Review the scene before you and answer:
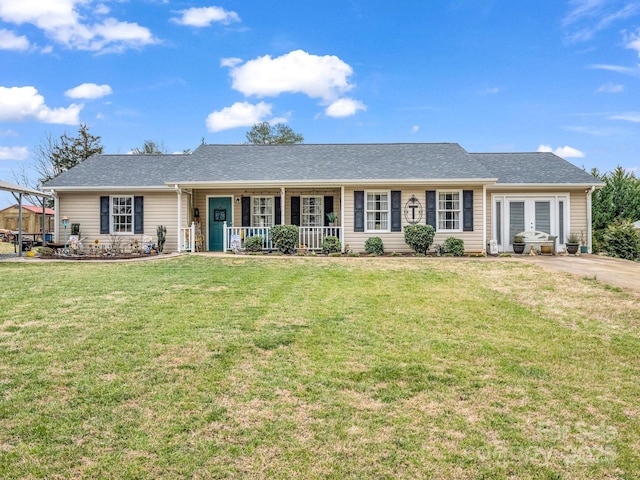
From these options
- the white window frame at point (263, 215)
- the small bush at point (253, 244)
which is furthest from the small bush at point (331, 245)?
the white window frame at point (263, 215)

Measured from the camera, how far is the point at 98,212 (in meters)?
16.4

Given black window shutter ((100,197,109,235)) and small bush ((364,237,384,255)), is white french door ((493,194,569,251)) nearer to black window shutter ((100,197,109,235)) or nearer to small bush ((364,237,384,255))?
small bush ((364,237,384,255))

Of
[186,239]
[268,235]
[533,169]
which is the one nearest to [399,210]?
[268,235]

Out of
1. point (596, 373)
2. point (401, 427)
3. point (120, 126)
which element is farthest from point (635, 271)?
point (120, 126)

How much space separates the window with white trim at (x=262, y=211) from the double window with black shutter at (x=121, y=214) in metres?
4.31

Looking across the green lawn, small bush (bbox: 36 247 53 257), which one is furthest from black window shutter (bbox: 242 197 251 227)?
the green lawn

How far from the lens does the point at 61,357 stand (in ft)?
14.5

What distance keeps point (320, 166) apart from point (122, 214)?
7952 mm

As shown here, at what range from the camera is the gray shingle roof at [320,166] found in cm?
1551

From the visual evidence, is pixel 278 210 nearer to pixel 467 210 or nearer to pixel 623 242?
pixel 467 210

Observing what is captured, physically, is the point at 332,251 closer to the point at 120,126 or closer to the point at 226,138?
the point at 120,126

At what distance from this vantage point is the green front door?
16625 mm

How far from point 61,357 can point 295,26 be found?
16.8m

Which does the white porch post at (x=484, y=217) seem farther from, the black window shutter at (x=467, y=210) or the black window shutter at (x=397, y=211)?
the black window shutter at (x=397, y=211)
